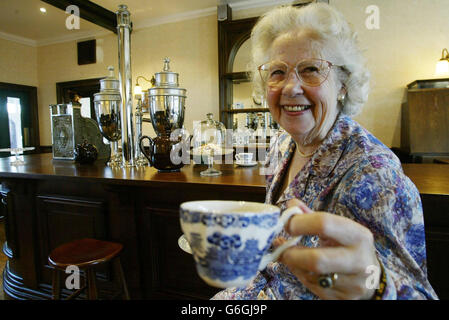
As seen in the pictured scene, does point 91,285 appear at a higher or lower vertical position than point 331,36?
lower

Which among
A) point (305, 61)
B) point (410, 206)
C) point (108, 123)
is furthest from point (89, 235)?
point (410, 206)

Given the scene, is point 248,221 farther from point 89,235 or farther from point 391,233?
point 89,235

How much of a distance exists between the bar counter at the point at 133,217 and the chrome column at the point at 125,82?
0.31 m

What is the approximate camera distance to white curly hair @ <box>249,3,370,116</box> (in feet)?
2.57

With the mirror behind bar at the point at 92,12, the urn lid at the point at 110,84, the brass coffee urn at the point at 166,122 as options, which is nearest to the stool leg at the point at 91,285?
the brass coffee urn at the point at 166,122

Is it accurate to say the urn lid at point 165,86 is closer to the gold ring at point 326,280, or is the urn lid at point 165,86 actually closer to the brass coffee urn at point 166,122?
the brass coffee urn at point 166,122

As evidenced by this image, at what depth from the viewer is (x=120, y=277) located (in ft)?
4.94

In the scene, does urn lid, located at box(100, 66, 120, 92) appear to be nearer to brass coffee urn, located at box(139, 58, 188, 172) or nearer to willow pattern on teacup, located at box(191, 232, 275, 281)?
brass coffee urn, located at box(139, 58, 188, 172)

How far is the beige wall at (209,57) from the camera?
149 inches

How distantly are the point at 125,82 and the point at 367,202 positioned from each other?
177cm

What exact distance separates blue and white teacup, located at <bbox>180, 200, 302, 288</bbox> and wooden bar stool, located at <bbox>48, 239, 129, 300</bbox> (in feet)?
3.64

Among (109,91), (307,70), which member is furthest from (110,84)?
(307,70)

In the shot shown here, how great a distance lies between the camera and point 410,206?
0.60 m

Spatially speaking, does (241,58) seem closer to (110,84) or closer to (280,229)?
(110,84)
